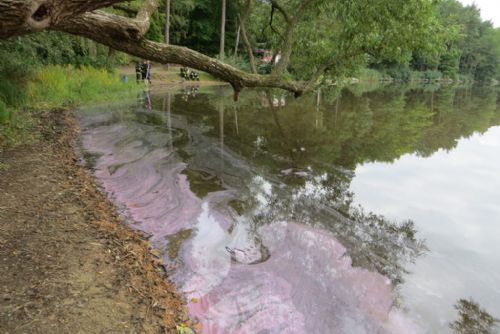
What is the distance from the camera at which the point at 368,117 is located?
15.4 metres

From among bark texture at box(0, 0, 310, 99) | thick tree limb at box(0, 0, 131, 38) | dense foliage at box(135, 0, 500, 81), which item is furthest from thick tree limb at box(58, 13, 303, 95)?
dense foliage at box(135, 0, 500, 81)

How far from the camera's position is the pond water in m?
3.54

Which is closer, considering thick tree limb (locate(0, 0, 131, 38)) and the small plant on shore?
thick tree limb (locate(0, 0, 131, 38))

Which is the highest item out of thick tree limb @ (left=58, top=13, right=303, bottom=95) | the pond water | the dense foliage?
the dense foliage

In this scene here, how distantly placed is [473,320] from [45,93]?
12.2 m

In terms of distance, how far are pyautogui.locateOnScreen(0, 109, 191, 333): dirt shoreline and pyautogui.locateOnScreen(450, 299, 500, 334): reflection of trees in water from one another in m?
2.50

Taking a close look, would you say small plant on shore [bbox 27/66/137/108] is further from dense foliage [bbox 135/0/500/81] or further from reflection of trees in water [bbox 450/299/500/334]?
reflection of trees in water [bbox 450/299/500/334]

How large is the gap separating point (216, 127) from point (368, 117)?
7.15 metres

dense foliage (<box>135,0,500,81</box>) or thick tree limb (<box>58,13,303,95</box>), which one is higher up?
dense foliage (<box>135,0,500,81</box>)

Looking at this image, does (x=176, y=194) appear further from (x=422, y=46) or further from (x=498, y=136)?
(x=498, y=136)

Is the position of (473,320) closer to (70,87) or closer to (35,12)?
(35,12)

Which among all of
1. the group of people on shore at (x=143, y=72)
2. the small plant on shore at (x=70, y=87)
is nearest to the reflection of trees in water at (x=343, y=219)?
the small plant on shore at (x=70, y=87)

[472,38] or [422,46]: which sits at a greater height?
[472,38]

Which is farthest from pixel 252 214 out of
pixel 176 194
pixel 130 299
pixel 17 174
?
pixel 17 174
